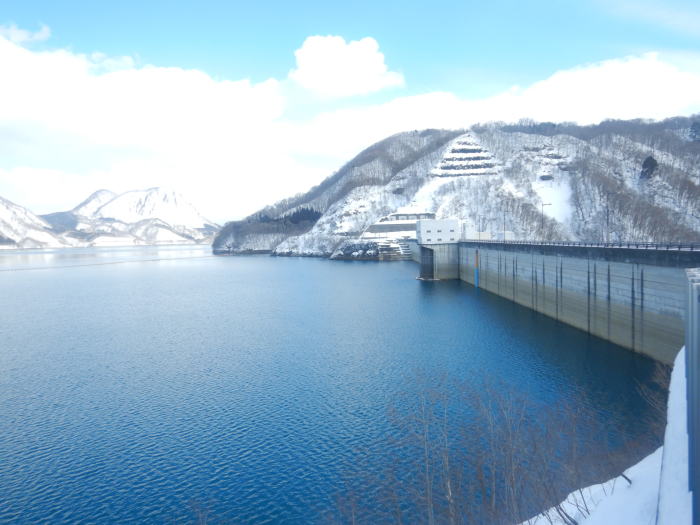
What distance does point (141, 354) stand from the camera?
31.8 m

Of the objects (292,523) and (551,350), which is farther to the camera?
(551,350)

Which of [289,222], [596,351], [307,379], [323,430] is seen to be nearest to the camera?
[323,430]

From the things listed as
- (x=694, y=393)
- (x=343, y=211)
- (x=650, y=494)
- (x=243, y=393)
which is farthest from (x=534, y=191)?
(x=694, y=393)

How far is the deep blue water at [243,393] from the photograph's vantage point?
50.1ft

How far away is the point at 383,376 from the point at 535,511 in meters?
13.1

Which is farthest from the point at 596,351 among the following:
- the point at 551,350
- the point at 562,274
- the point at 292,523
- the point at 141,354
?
the point at 141,354

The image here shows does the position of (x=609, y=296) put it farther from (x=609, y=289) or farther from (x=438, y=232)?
(x=438, y=232)

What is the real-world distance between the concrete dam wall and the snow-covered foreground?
13.2m

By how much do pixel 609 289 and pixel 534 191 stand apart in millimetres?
94503

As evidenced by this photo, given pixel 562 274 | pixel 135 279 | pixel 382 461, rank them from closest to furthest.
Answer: pixel 382 461, pixel 562 274, pixel 135 279

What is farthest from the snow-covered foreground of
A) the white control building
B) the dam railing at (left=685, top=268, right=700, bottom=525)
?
the white control building

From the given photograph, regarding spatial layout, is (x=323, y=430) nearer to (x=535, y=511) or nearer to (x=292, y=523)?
(x=292, y=523)

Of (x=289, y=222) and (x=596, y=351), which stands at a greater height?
(x=289, y=222)

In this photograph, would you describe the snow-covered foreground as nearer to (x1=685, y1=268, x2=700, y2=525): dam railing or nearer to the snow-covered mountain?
(x1=685, y1=268, x2=700, y2=525): dam railing
